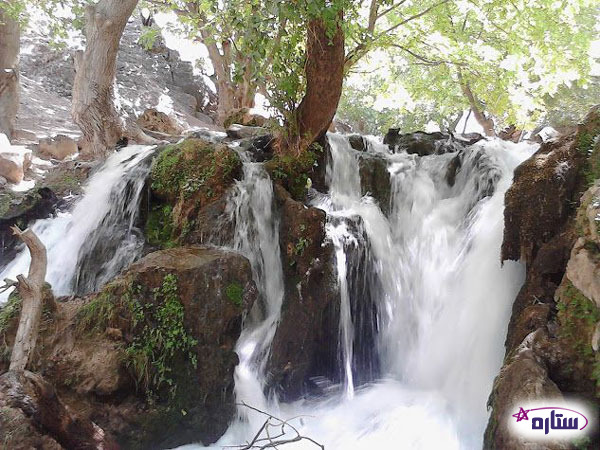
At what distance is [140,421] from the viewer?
3848 mm

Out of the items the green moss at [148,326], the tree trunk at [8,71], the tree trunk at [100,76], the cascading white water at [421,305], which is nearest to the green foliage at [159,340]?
the green moss at [148,326]

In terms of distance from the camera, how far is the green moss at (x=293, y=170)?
6355 millimetres

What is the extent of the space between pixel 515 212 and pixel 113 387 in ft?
14.3

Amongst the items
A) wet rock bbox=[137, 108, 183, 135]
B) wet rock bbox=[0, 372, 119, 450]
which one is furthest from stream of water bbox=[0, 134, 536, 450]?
wet rock bbox=[137, 108, 183, 135]

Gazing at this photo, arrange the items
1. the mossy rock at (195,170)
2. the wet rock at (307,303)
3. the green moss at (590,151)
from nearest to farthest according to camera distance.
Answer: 1. the green moss at (590,151)
2. the wet rock at (307,303)
3. the mossy rock at (195,170)

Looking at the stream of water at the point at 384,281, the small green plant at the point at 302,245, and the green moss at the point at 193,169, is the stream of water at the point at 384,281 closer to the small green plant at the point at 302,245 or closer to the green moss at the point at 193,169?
the green moss at the point at 193,169

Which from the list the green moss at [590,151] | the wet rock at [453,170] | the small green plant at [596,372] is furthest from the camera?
the wet rock at [453,170]

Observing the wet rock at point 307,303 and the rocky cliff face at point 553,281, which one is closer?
the rocky cliff face at point 553,281

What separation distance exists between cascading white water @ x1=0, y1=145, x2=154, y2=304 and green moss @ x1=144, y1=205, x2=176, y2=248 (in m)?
0.18

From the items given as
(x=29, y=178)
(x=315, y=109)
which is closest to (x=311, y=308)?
(x=315, y=109)

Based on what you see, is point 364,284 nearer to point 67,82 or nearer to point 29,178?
point 29,178

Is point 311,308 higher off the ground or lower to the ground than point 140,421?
higher

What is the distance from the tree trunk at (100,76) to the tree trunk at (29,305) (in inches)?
231

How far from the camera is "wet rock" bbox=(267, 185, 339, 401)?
5332mm
